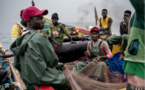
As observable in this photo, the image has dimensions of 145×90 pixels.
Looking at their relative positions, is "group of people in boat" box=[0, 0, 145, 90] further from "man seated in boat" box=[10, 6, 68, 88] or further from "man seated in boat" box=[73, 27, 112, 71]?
"man seated in boat" box=[73, 27, 112, 71]

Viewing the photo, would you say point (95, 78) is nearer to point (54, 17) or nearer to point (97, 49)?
point (97, 49)

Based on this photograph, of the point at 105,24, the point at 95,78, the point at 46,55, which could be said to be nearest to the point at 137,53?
the point at 46,55

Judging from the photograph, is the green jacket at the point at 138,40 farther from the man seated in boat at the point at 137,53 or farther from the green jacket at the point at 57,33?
the green jacket at the point at 57,33

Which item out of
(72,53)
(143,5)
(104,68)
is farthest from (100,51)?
(143,5)

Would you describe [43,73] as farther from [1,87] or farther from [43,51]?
[1,87]

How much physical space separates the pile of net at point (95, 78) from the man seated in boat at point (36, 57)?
0.69 meters

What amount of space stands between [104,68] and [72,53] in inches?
111

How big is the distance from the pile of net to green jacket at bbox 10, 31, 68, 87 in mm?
698

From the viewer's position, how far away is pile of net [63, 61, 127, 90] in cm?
265

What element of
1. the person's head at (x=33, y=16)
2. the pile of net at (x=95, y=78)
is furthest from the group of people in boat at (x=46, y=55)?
the pile of net at (x=95, y=78)

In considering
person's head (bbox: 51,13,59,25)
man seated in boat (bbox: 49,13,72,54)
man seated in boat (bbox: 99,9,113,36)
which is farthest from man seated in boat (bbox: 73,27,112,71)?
man seated in boat (bbox: 99,9,113,36)

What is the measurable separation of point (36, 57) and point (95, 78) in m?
1.78

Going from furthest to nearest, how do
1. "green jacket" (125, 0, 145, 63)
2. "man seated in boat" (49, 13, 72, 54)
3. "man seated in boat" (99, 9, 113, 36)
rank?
"man seated in boat" (99, 9, 113, 36) < "man seated in boat" (49, 13, 72, 54) < "green jacket" (125, 0, 145, 63)

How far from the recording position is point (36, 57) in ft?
5.82
